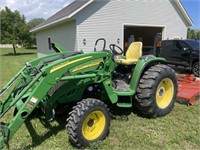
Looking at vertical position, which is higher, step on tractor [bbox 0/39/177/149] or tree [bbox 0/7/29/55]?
tree [bbox 0/7/29/55]

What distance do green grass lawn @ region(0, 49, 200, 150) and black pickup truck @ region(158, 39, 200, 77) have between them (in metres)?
5.12

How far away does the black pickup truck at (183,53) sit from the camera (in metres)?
8.84

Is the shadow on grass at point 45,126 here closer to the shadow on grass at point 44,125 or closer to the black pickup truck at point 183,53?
the shadow on grass at point 44,125

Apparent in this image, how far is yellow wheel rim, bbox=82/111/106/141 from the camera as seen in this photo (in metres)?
3.16

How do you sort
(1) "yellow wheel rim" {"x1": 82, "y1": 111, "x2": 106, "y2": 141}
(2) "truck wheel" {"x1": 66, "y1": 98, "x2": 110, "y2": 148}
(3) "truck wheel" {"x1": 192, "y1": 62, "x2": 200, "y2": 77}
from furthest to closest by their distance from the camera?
(3) "truck wheel" {"x1": 192, "y1": 62, "x2": 200, "y2": 77}
(1) "yellow wheel rim" {"x1": 82, "y1": 111, "x2": 106, "y2": 141}
(2) "truck wheel" {"x1": 66, "y1": 98, "x2": 110, "y2": 148}

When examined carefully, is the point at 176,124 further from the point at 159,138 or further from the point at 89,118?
the point at 89,118

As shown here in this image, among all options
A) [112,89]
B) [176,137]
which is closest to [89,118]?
[112,89]

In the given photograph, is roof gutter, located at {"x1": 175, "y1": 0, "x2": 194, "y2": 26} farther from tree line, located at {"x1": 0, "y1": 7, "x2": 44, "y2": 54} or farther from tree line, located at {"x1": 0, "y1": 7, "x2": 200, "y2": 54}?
tree line, located at {"x1": 0, "y1": 7, "x2": 44, "y2": 54}

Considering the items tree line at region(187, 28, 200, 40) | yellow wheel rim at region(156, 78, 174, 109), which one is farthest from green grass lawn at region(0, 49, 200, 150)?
tree line at region(187, 28, 200, 40)

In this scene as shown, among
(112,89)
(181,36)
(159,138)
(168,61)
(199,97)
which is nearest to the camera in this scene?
(159,138)

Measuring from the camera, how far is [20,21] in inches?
1395

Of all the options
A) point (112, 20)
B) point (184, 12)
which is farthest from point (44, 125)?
point (184, 12)

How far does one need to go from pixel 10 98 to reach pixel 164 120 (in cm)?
292

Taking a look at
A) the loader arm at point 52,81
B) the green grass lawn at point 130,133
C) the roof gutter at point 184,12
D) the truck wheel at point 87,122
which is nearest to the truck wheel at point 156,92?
the green grass lawn at point 130,133
